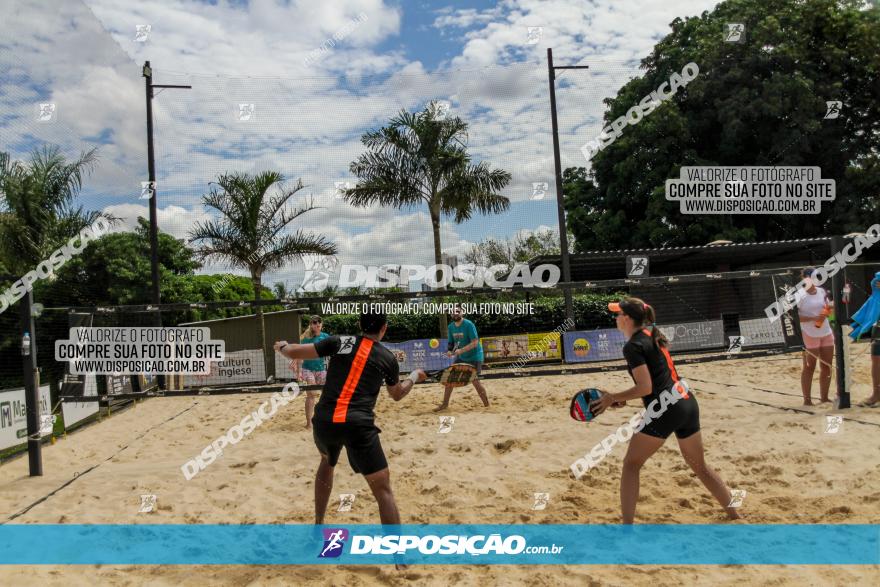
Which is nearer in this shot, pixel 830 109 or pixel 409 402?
pixel 409 402

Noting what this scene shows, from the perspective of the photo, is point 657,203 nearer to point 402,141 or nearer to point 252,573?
point 402,141

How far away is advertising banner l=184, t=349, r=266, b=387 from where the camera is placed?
1341 cm

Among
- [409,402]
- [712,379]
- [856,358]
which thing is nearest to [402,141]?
[409,402]

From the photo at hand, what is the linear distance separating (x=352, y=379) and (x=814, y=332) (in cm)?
729

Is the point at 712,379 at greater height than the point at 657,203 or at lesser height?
lesser

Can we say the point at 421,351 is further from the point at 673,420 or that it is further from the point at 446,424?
the point at 673,420

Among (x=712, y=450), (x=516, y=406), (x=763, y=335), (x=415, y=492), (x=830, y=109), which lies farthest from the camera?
(x=830, y=109)

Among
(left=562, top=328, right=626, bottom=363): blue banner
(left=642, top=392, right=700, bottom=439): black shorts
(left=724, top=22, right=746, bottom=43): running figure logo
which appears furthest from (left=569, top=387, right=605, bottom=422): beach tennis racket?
(left=724, top=22, right=746, bottom=43): running figure logo

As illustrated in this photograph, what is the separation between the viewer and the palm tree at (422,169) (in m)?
18.5

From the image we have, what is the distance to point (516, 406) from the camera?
10.1 metres

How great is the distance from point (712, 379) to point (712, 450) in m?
5.66

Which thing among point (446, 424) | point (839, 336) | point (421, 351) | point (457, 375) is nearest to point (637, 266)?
point (421, 351)

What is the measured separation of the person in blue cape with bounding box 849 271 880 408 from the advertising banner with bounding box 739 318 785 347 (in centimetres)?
587

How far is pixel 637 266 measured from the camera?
67.7 ft
